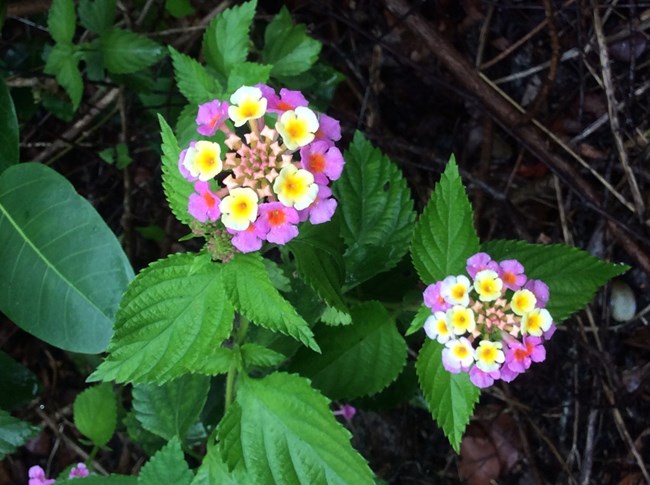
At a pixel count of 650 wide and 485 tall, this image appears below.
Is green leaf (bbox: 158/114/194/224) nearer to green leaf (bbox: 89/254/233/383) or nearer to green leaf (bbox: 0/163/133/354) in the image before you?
green leaf (bbox: 89/254/233/383)

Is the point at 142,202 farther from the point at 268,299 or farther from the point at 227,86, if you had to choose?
the point at 268,299

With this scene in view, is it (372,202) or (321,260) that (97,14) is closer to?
(372,202)

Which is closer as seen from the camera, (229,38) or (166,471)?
(166,471)

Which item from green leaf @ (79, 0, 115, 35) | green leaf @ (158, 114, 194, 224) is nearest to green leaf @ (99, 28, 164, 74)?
green leaf @ (79, 0, 115, 35)

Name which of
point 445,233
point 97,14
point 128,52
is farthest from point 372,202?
point 97,14

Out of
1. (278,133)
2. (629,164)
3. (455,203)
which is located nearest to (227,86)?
(278,133)

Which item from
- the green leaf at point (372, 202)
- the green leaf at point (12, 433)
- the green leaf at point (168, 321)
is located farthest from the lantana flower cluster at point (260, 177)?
the green leaf at point (12, 433)
